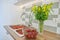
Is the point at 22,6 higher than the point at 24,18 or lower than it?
higher

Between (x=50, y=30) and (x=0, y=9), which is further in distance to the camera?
(x=0, y=9)

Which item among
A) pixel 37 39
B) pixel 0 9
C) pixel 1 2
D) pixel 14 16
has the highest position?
pixel 1 2

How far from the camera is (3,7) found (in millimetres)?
3379

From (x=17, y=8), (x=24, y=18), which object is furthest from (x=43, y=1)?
(x=17, y=8)

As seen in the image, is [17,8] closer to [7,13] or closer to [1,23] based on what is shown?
[7,13]

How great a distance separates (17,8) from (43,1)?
4.97ft

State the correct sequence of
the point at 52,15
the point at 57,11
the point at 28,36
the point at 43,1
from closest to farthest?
the point at 28,36 < the point at 57,11 < the point at 52,15 < the point at 43,1

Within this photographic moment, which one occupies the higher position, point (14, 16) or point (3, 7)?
point (3, 7)

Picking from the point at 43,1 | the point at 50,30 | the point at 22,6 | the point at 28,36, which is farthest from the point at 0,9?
the point at 28,36

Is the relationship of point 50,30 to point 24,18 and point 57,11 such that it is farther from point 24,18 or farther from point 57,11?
point 24,18

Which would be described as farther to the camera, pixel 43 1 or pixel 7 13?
pixel 7 13

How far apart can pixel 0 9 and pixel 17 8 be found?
501mm

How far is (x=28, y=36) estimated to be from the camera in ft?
4.72

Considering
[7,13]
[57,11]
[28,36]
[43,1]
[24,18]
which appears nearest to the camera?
[28,36]
